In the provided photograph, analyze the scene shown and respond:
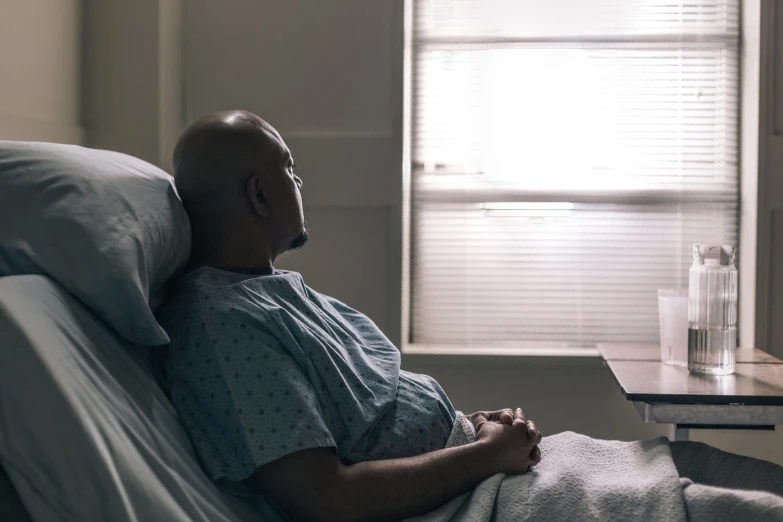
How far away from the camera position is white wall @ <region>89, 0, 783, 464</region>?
265 centimetres

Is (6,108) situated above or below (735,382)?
above

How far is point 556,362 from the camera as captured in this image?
2.65m

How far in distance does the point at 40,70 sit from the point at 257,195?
1.23m

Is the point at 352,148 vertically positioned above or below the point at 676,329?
above

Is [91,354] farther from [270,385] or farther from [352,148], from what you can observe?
[352,148]

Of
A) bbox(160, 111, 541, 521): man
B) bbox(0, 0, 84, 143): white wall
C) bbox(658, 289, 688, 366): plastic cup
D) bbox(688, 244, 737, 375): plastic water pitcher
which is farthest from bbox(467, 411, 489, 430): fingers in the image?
bbox(0, 0, 84, 143): white wall

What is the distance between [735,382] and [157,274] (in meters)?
1.40

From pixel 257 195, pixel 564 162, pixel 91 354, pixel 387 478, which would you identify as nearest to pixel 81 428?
pixel 91 354

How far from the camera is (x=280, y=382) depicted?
1.12 meters

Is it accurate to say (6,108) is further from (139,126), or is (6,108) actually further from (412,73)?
(412,73)

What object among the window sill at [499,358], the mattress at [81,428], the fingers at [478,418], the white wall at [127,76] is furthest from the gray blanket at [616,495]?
the white wall at [127,76]

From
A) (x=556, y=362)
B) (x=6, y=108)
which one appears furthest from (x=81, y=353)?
(x=556, y=362)

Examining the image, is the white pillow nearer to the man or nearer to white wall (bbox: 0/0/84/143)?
the man

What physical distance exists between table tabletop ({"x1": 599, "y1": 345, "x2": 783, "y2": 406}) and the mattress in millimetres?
1062
